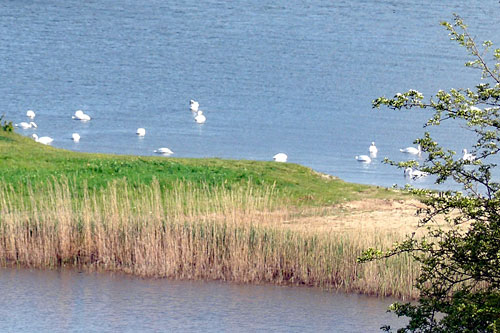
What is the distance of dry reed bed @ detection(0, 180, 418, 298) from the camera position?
12492 millimetres

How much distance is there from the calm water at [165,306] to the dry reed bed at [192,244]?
7.3 inches

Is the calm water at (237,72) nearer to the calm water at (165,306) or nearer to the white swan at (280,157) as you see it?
the white swan at (280,157)

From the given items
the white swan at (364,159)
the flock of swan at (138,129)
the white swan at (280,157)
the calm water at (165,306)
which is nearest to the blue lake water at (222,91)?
the calm water at (165,306)

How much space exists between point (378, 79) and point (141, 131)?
13169 mm

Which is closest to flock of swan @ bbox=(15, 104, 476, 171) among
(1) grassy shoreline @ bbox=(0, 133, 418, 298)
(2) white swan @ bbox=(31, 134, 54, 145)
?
(2) white swan @ bbox=(31, 134, 54, 145)

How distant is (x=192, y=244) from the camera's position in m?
12.8

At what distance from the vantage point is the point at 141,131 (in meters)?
27.2

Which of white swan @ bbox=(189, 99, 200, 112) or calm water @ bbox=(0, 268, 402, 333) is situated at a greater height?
white swan @ bbox=(189, 99, 200, 112)

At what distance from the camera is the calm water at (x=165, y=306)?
37.6 feet

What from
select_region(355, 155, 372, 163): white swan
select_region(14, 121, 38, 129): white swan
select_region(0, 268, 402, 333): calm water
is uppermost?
select_region(14, 121, 38, 129): white swan

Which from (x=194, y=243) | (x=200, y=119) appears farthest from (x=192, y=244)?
(x=200, y=119)

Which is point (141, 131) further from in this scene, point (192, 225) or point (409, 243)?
point (409, 243)

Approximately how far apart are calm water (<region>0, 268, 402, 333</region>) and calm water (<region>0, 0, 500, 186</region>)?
9998 millimetres

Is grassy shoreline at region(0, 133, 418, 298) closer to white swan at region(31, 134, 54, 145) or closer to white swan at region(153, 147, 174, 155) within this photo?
white swan at region(153, 147, 174, 155)
